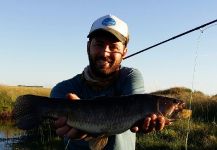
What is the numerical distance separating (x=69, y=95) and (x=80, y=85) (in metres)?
0.48

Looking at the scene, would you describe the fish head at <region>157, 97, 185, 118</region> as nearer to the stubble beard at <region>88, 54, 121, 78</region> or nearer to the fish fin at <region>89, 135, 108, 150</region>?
the fish fin at <region>89, 135, 108, 150</region>

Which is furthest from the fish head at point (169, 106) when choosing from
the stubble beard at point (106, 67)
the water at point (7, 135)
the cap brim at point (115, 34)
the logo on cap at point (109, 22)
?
the water at point (7, 135)

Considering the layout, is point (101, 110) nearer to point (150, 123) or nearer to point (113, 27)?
point (150, 123)

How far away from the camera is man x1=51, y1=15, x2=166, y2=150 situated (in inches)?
198

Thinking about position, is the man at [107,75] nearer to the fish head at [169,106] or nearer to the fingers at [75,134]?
the fingers at [75,134]

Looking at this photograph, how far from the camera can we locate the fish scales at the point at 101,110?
4.54m

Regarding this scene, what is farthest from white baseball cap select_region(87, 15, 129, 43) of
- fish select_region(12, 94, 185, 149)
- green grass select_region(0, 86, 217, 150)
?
green grass select_region(0, 86, 217, 150)

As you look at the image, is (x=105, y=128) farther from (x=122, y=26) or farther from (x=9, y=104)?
(x=9, y=104)

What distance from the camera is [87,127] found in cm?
465

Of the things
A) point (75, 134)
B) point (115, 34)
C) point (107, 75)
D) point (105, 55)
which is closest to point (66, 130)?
point (75, 134)

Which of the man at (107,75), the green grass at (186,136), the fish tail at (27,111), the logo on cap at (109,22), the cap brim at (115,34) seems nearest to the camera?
the fish tail at (27,111)

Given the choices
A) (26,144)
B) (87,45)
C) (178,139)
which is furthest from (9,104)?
(87,45)

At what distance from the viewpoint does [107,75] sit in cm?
509

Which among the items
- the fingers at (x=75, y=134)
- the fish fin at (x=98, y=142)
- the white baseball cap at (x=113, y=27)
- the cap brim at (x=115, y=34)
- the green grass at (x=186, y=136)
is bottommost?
the fish fin at (x=98, y=142)
